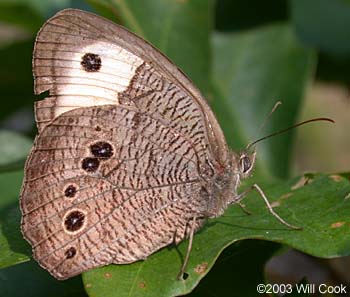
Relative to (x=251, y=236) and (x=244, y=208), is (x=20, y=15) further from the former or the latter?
(x=251, y=236)

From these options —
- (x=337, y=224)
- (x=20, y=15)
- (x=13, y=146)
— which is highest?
(x=20, y=15)

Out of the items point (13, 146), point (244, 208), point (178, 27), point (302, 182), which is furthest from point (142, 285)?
point (178, 27)

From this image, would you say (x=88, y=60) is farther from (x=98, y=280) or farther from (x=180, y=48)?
(x=180, y=48)

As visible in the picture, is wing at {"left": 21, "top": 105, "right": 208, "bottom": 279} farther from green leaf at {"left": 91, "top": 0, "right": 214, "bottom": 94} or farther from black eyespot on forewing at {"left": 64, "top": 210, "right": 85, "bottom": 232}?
green leaf at {"left": 91, "top": 0, "right": 214, "bottom": 94}

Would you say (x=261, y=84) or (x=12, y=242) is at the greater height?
(x=261, y=84)

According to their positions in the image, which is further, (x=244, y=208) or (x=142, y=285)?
(x=244, y=208)

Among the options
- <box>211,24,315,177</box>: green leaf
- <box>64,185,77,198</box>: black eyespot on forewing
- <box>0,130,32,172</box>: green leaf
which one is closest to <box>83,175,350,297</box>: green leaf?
<box>64,185,77,198</box>: black eyespot on forewing
